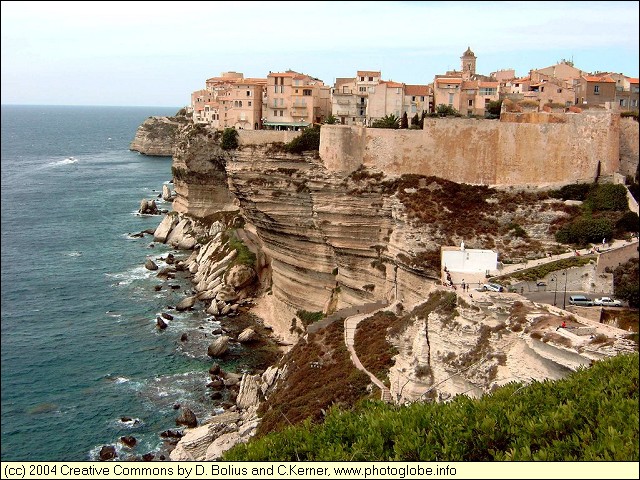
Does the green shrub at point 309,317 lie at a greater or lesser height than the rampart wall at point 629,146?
lesser

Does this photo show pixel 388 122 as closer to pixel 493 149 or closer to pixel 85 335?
pixel 493 149

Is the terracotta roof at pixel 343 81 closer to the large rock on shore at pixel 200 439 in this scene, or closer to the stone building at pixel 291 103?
the stone building at pixel 291 103

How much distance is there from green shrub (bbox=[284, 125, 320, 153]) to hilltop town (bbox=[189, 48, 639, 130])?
3.78m

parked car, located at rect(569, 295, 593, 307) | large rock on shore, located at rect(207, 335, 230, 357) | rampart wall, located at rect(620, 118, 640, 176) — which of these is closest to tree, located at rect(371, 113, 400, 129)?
rampart wall, located at rect(620, 118, 640, 176)

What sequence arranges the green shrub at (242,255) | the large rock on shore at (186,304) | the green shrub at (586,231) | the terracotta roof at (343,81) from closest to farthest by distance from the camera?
the green shrub at (586,231) → the large rock on shore at (186,304) → the green shrub at (242,255) → the terracotta roof at (343,81)

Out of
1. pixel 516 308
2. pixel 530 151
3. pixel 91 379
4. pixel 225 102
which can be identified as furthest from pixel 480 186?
pixel 225 102

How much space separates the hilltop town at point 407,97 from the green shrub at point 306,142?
378 centimetres

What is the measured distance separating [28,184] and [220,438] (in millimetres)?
64410

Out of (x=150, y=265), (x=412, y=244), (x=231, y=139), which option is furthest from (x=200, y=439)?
(x=150, y=265)

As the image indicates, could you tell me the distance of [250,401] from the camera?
30.9 meters

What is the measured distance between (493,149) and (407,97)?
1206cm

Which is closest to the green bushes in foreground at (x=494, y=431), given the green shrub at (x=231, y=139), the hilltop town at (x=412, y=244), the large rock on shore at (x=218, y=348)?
the hilltop town at (x=412, y=244)

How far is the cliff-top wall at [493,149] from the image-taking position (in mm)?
33375

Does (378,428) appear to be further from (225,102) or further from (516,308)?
(225,102)
